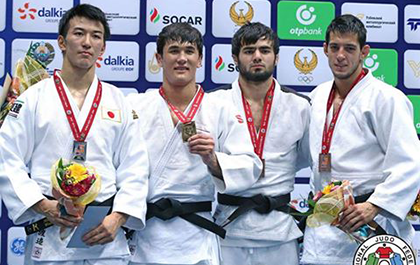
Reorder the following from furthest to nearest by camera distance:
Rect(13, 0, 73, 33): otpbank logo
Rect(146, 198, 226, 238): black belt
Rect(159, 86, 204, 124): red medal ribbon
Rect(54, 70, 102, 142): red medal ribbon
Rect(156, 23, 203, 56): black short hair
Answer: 1. Rect(13, 0, 73, 33): otpbank logo
2. Rect(156, 23, 203, 56): black short hair
3. Rect(159, 86, 204, 124): red medal ribbon
4. Rect(146, 198, 226, 238): black belt
5. Rect(54, 70, 102, 142): red medal ribbon

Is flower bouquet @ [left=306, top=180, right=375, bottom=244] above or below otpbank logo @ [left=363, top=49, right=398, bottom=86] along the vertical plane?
below

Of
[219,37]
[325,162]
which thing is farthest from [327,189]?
[219,37]

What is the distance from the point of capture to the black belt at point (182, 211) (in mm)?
3846

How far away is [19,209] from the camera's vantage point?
3523mm

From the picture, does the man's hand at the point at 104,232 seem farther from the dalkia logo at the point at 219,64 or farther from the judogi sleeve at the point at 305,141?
the dalkia logo at the point at 219,64

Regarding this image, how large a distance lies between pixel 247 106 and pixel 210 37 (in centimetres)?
124

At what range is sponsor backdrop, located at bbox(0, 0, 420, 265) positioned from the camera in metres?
5.16

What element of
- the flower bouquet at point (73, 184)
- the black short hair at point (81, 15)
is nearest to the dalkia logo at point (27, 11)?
the black short hair at point (81, 15)

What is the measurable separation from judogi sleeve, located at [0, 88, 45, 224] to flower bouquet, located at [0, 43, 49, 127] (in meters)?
0.29

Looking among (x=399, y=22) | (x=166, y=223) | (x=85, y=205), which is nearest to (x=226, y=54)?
(x=399, y=22)

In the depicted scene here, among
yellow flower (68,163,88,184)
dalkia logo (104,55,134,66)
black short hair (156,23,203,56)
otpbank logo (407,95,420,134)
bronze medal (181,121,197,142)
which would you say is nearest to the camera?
yellow flower (68,163,88,184)

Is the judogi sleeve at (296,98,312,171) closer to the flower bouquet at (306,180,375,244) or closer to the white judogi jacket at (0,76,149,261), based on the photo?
the flower bouquet at (306,180,375,244)

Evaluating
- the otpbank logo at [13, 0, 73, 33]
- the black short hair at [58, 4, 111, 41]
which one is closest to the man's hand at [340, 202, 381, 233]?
the black short hair at [58, 4, 111, 41]

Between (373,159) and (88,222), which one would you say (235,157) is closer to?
(373,159)
